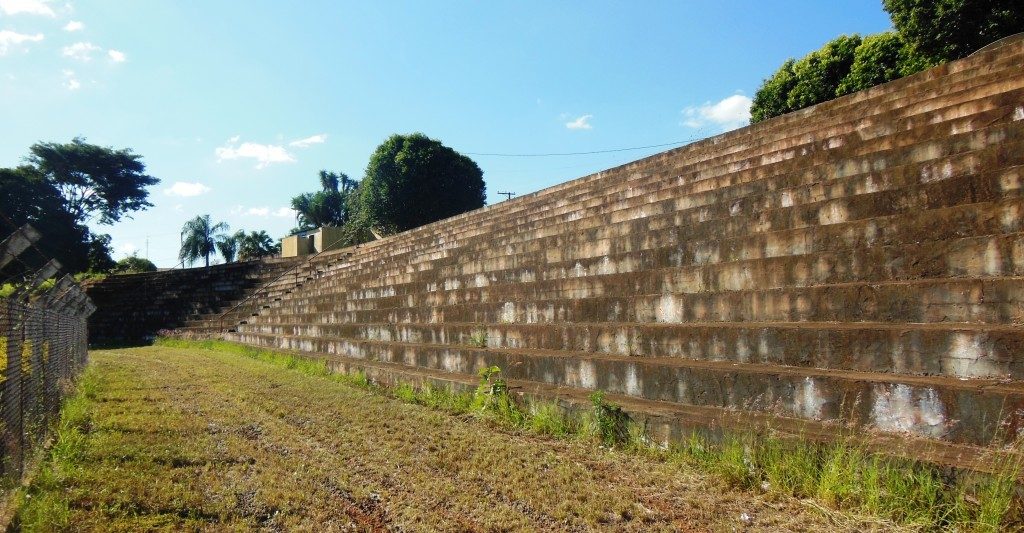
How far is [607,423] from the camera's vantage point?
4.50m

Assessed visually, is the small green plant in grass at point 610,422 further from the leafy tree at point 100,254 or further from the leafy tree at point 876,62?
the leafy tree at point 100,254

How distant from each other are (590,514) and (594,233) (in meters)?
5.11

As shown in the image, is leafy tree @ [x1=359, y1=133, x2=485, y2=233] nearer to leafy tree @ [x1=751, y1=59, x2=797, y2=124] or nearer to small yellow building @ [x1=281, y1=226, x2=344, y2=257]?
small yellow building @ [x1=281, y1=226, x2=344, y2=257]

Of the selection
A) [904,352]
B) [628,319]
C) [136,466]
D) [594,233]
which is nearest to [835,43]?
[594,233]

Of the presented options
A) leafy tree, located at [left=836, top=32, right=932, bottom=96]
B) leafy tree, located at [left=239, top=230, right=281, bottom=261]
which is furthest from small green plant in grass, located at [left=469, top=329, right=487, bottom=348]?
leafy tree, located at [left=239, top=230, right=281, bottom=261]

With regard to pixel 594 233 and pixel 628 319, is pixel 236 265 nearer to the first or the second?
pixel 594 233

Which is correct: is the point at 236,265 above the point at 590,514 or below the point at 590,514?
above

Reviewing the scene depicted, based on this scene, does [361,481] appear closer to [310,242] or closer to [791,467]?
[791,467]

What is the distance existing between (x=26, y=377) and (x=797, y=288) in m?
6.30

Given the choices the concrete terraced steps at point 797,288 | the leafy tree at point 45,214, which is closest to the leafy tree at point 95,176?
the leafy tree at point 45,214

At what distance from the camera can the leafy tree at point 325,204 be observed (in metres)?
58.8

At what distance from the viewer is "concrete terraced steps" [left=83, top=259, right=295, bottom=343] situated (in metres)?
23.6

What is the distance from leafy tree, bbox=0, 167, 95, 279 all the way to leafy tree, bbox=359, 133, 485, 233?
16.3m

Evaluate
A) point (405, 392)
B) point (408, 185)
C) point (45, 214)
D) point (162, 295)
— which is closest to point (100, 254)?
point (45, 214)
